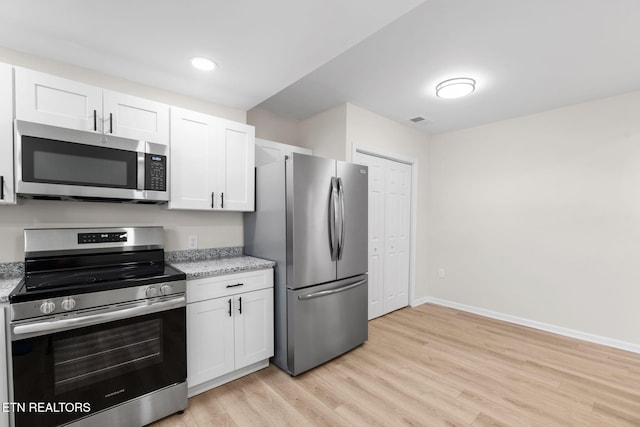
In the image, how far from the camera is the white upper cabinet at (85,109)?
175 cm

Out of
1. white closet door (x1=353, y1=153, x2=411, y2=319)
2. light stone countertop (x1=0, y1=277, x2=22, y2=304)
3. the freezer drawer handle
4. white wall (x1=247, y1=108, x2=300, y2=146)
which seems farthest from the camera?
white closet door (x1=353, y1=153, x2=411, y2=319)

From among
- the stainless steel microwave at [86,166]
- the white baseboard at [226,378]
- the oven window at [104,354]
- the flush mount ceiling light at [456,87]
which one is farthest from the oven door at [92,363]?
the flush mount ceiling light at [456,87]

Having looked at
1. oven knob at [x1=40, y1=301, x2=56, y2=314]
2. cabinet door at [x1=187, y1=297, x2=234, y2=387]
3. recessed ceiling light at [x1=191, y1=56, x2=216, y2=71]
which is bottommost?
cabinet door at [x1=187, y1=297, x2=234, y2=387]

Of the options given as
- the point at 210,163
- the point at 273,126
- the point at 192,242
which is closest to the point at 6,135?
the point at 210,163

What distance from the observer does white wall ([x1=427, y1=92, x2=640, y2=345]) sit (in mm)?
2986

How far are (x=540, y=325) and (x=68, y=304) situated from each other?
14.9 feet

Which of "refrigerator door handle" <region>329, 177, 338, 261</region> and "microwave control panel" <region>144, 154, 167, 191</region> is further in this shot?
"refrigerator door handle" <region>329, 177, 338, 261</region>

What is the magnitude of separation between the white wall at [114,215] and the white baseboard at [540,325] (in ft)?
10.0

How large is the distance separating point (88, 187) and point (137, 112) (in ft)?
2.12

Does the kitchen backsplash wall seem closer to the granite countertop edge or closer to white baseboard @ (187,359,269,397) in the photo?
the granite countertop edge

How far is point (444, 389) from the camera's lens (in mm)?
2232

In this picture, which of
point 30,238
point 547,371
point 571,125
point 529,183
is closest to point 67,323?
point 30,238

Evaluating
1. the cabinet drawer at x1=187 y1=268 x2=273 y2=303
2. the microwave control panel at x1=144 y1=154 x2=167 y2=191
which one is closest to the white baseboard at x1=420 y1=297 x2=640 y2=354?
the cabinet drawer at x1=187 y1=268 x2=273 y2=303

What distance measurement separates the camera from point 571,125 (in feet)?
10.7
